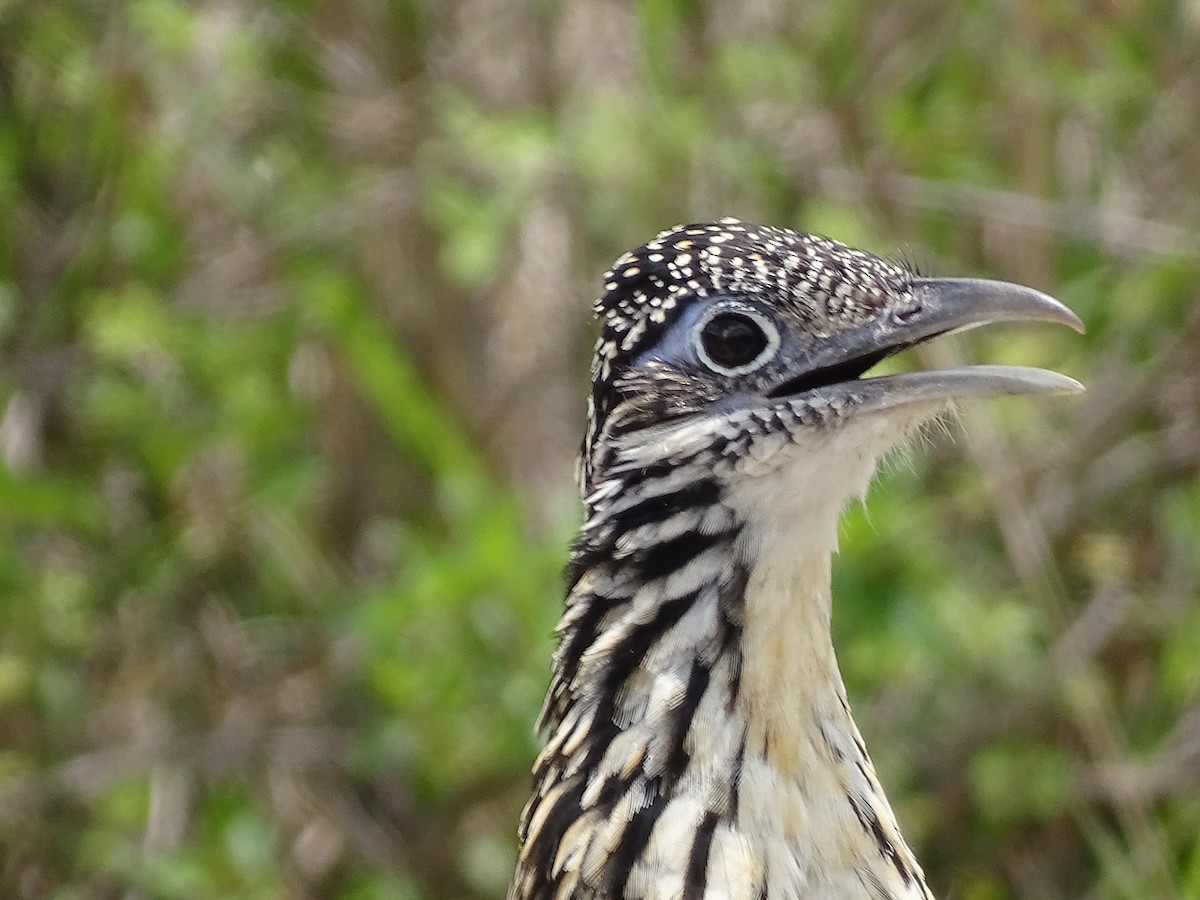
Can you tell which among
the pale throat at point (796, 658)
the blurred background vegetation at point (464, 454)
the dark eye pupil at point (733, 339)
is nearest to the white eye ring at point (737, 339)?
the dark eye pupil at point (733, 339)

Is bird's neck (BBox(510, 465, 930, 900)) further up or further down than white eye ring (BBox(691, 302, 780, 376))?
further down

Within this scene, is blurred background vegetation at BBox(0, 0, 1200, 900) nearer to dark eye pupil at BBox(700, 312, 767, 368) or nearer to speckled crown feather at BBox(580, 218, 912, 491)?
speckled crown feather at BBox(580, 218, 912, 491)

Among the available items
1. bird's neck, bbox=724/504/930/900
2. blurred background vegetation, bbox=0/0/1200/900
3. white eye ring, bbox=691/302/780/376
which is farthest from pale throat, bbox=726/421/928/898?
blurred background vegetation, bbox=0/0/1200/900

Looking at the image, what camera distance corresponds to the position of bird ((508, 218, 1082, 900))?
2.12 metres

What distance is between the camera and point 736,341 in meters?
2.20

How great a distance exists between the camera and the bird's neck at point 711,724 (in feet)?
6.94

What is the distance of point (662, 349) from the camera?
224cm

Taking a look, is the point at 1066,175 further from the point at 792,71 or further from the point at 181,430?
the point at 181,430

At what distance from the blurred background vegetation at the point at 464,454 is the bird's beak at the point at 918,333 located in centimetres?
171

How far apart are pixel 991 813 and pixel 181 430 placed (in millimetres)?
2385

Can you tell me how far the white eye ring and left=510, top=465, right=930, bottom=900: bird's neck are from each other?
0.59 feet

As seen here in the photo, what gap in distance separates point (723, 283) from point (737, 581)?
412mm

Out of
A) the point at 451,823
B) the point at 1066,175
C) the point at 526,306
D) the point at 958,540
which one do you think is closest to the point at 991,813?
the point at 958,540

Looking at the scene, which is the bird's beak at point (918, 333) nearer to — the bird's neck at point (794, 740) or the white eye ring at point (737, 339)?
the white eye ring at point (737, 339)
